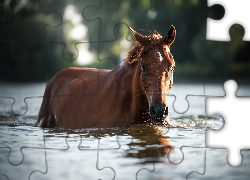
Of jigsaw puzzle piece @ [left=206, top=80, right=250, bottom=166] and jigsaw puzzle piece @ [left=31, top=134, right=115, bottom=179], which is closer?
jigsaw puzzle piece @ [left=31, top=134, right=115, bottom=179]

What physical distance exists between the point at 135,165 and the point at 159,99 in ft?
3.93

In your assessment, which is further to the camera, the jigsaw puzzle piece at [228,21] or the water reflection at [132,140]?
the water reflection at [132,140]

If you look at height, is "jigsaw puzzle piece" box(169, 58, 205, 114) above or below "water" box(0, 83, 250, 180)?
below

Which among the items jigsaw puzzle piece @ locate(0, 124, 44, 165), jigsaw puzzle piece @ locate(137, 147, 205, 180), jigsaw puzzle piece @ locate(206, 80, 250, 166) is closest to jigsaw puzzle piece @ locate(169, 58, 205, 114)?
jigsaw puzzle piece @ locate(0, 124, 44, 165)

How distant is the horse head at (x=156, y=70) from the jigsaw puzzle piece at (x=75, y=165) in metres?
1.05

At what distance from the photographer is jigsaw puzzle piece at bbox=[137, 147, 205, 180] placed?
14.5 feet

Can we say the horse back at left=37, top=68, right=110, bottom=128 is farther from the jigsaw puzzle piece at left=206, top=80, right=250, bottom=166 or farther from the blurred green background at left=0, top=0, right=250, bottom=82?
the blurred green background at left=0, top=0, right=250, bottom=82

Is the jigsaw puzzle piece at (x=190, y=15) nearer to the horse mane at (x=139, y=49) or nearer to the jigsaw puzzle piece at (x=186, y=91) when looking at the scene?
the jigsaw puzzle piece at (x=186, y=91)

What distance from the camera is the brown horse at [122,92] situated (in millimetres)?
5894

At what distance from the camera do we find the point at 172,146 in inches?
229

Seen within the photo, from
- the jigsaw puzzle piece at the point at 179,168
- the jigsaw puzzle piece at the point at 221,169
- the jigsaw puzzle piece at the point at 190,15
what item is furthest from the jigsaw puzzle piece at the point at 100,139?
the jigsaw puzzle piece at the point at 190,15

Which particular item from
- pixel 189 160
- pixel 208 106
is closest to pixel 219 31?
pixel 208 106

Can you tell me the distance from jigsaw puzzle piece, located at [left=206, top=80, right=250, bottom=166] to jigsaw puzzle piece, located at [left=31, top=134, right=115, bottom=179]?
1362 mm

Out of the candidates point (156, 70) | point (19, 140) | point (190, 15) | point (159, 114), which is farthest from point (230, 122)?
point (190, 15)
